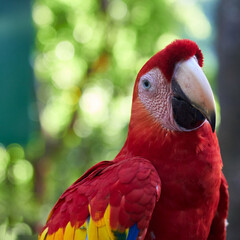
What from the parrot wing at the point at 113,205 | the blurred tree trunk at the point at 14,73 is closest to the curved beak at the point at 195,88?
the parrot wing at the point at 113,205

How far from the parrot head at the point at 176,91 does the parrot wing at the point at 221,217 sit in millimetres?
207

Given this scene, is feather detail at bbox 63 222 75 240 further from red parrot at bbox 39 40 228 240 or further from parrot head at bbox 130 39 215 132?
parrot head at bbox 130 39 215 132

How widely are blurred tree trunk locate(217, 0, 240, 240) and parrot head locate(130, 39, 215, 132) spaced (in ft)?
2.85

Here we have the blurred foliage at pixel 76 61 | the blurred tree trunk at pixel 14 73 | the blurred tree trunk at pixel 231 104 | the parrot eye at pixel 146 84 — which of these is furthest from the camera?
the blurred foliage at pixel 76 61

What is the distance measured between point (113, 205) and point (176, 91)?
0.99ft

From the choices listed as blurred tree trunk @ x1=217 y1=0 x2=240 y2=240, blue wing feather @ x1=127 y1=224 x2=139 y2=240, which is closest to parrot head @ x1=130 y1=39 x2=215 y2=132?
blue wing feather @ x1=127 y1=224 x2=139 y2=240

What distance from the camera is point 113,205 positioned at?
2.75ft

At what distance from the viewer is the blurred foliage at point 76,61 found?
383 cm

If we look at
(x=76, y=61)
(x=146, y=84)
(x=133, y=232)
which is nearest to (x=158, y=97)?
(x=146, y=84)

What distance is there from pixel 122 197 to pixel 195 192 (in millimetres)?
178

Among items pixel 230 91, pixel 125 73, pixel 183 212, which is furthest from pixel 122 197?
pixel 125 73

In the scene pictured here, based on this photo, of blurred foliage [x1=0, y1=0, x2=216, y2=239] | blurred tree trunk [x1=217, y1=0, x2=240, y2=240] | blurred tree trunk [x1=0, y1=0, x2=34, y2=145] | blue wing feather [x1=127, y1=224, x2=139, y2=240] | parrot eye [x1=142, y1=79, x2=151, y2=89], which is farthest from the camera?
blurred foliage [x1=0, y1=0, x2=216, y2=239]

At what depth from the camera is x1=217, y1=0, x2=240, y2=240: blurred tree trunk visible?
5.66 feet

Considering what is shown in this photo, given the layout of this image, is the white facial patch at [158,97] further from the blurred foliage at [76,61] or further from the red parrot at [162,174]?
the blurred foliage at [76,61]
